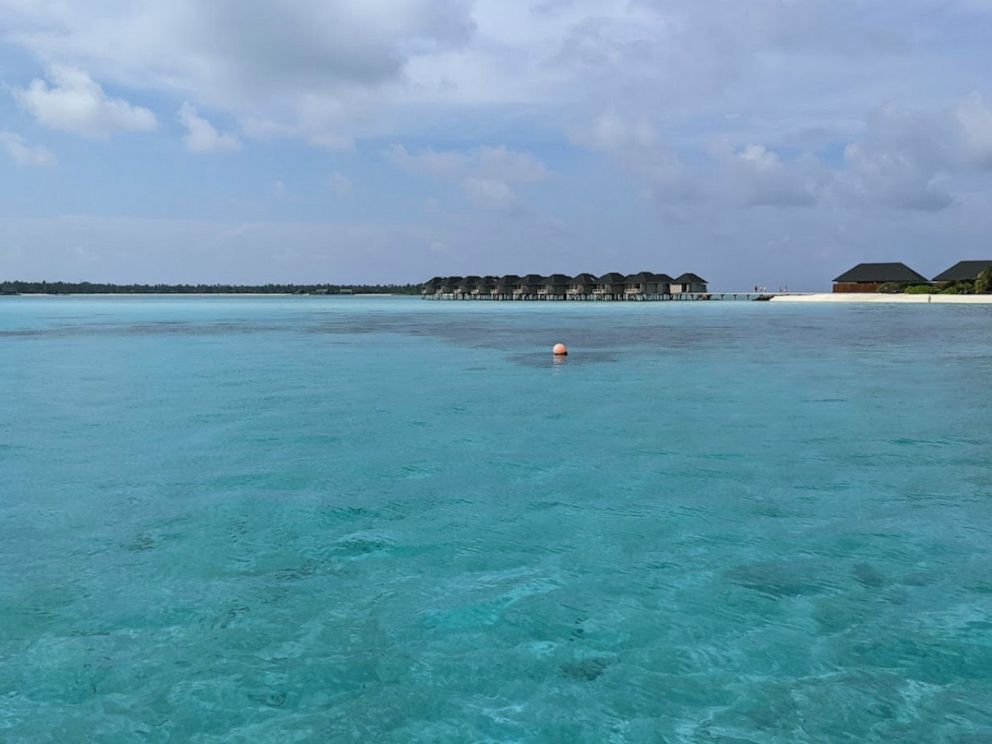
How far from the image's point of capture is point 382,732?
14.2 ft

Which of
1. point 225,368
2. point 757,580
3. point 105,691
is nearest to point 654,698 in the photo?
point 757,580

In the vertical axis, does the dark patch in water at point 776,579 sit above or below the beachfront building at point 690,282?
below

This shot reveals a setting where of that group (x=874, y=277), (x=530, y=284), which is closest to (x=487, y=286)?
(x=530, y=284)

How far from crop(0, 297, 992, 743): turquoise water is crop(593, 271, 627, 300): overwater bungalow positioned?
300 ft

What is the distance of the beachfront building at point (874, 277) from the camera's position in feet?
300

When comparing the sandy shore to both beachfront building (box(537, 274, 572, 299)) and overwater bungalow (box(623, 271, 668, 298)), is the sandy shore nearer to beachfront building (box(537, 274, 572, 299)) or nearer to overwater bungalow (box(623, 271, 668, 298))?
overwater bungalow (box(623, 271, 668, 298))

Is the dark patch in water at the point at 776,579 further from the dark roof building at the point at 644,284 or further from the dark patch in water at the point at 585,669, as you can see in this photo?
the dark roof building at the point at 644,284

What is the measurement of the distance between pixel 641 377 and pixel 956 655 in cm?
1440

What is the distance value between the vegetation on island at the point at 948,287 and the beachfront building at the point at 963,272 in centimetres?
83

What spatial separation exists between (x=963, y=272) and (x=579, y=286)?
45.8 metres

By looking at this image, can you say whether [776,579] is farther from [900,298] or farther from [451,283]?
[451,283]

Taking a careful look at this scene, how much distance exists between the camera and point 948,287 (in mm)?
84375

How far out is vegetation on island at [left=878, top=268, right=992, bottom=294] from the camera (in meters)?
76.1

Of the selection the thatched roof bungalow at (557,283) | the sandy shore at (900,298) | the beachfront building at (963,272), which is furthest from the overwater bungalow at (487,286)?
the beachfront building at (963,272)
